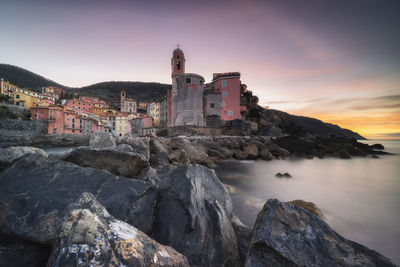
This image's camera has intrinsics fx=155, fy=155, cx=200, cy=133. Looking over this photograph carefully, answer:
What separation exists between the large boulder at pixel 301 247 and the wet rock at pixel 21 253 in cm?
184

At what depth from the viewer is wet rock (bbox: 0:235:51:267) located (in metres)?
1.28

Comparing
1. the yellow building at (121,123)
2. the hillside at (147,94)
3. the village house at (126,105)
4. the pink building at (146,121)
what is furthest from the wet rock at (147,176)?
the village house at (126,105)

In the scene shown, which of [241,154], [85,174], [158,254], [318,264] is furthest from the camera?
[241,154]

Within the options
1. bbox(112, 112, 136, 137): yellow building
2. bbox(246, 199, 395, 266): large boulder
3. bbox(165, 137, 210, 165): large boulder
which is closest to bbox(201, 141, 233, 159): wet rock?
bbox(165, 137, 210, 165): large boulder

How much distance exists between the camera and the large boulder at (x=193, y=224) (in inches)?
67.4

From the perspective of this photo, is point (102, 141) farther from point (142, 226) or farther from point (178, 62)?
point (178, 62)

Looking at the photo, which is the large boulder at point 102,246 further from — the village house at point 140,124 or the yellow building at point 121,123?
the yellow building at point 121,123

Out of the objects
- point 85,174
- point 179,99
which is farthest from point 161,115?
point 85,174

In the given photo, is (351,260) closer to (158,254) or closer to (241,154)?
(158,254)

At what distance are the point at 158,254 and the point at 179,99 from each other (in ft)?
84.8

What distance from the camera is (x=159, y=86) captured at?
8981cm

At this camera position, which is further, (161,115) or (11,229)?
(161,115)

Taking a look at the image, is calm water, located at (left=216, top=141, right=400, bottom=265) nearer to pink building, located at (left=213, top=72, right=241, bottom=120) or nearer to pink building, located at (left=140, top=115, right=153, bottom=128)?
pink building, located at (left=213, top=72, right=241, bottom=120)

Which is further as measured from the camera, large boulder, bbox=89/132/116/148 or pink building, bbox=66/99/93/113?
pink building, bbox=66/99/93/113
